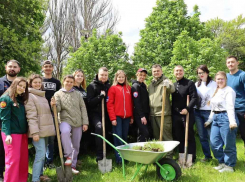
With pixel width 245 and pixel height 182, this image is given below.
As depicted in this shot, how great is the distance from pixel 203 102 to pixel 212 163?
4.32 ft

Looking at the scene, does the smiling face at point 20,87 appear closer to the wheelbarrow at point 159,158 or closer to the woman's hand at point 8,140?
the woman's hand at point 8,140

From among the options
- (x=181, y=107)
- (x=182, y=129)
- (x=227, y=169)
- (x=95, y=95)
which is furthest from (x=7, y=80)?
(x=227, y=169)

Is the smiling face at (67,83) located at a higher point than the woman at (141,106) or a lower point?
higher

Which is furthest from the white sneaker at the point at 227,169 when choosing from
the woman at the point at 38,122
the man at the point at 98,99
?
the woman at the point at 38,122

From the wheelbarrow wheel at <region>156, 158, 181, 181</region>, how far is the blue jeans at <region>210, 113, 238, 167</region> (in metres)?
1.12

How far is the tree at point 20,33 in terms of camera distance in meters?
6.00

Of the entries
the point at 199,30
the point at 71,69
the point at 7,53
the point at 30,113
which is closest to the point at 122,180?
the point at 30,113

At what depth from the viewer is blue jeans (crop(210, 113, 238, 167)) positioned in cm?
375

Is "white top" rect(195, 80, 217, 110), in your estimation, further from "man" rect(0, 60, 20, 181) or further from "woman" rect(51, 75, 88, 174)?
"man" rect(0, 60, 20, 181)

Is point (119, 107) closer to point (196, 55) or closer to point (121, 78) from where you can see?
point (121, 78)

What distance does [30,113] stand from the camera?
324 centimetres

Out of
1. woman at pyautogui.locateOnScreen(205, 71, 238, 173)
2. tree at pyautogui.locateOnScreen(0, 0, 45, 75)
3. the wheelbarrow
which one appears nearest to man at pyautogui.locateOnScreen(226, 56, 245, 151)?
woman at pyautogui.locateOnScreen(205, 71, 238, 173)

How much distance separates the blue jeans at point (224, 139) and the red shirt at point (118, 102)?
1.69 metres

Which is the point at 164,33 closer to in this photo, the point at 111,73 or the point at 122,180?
the point at 111,73
